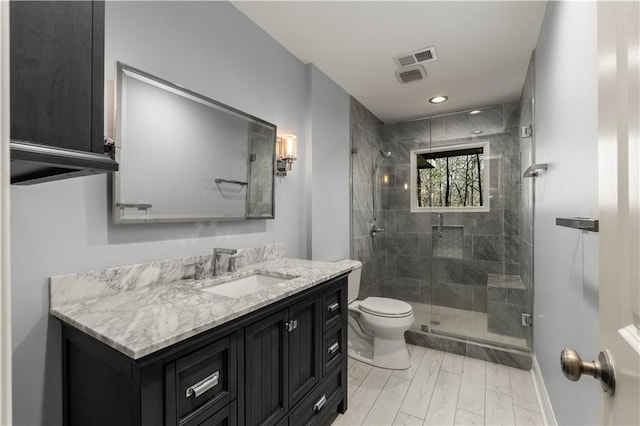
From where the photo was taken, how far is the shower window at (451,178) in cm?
319

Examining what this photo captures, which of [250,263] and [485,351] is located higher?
[250,263]

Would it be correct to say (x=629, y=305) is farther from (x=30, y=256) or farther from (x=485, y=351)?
(x=485, y=351)

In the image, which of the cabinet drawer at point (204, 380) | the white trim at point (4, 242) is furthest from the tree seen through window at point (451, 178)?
the white trim at point (4, 242)

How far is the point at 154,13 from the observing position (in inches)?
57.4

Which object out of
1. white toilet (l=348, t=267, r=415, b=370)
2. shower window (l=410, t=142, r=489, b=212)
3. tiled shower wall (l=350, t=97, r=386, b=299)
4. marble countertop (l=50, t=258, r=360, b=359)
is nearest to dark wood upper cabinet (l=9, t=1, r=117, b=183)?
marble countertop (l=50, t=258, r=360, b=359)

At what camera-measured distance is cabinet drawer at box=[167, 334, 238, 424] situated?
948 millimetres

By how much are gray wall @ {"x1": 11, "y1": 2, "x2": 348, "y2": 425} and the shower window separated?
1.58 metres

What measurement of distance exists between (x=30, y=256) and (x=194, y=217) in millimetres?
669

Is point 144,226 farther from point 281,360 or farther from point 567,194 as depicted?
point 567,194

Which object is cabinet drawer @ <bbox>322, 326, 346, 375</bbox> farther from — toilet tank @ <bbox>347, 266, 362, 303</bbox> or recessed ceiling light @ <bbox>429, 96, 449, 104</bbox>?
recessed ceiling light @ <bbox>429, 96, 449, 104</bbox>

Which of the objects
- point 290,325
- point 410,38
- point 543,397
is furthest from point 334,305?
point 410,38

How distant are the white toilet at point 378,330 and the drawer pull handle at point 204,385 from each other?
169cm

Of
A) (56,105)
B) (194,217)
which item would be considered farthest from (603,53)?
(194,217)

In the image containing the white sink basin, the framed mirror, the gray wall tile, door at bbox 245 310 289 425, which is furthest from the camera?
the gray wall tile
